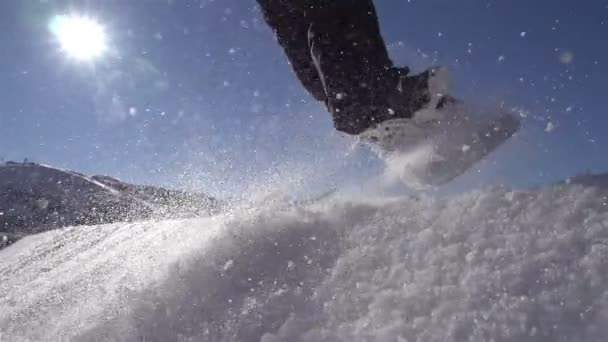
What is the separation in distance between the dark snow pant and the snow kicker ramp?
256 cm

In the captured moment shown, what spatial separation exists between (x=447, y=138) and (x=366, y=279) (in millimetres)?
5130

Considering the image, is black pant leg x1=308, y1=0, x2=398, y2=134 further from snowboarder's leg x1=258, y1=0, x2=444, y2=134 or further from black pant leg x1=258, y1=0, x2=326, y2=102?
black pant leg x1=258, y1=0, x2=326, y2=102

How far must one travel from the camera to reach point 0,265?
33.9 feet

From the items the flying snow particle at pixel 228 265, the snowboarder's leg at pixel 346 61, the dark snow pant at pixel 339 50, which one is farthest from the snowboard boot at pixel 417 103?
the flying snow particle at pixel 228 265

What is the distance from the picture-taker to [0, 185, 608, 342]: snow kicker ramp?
8.61 feet

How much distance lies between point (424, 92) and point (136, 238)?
16.9ft

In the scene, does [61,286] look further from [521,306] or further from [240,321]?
[521,306]

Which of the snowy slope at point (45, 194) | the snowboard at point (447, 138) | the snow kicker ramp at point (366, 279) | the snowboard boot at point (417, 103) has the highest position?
the snowy slope at point (45, 194)

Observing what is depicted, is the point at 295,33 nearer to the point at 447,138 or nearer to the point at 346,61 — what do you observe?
the point at 346,61

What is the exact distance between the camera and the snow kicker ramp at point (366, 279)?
103 inches

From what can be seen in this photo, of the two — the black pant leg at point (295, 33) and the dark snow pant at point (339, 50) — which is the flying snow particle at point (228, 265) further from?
the black pant leg at point (295, 33)

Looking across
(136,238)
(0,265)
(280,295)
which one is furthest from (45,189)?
(280,295)

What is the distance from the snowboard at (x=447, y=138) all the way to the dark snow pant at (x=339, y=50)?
63cm

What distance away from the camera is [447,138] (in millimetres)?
7988
